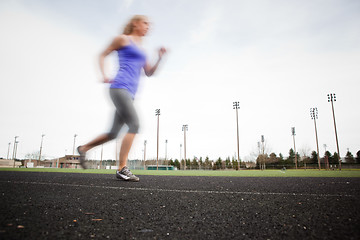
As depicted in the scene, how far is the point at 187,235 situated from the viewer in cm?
128

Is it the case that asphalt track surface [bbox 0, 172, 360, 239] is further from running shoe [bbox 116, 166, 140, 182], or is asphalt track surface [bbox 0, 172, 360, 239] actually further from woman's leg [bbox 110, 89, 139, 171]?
running shoe [bbox 116, 166, 140, 182]

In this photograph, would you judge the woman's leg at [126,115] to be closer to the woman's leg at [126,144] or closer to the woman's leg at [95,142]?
the woman's leg at [126,144]

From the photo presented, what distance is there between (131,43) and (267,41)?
18.5 m

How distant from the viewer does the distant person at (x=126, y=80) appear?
3.09m

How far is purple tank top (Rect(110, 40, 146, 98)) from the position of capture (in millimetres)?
3119

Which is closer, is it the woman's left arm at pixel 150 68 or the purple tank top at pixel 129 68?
the purple tank top at pixel 129 68

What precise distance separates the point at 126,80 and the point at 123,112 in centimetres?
50

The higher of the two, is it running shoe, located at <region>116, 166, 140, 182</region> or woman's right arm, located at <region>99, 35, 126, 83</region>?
woman's right arm, located at <region>99, 35, 126, 83</region>

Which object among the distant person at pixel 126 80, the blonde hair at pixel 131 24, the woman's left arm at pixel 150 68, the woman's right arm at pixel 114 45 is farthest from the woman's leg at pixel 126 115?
the blonde hair at pixel 131 24

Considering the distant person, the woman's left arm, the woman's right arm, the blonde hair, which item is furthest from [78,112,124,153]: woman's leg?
the blonde hair

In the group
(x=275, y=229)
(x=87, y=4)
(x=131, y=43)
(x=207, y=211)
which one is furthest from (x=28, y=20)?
(x=275, y=229)

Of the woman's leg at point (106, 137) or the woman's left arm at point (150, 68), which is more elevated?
the woman's left arm at point (150, 68)

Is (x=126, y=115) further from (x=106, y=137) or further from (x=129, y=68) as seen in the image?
(x=129, y=68)

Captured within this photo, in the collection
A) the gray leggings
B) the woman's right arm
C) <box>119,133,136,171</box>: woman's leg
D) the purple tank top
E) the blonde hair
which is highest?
the blonde hair
